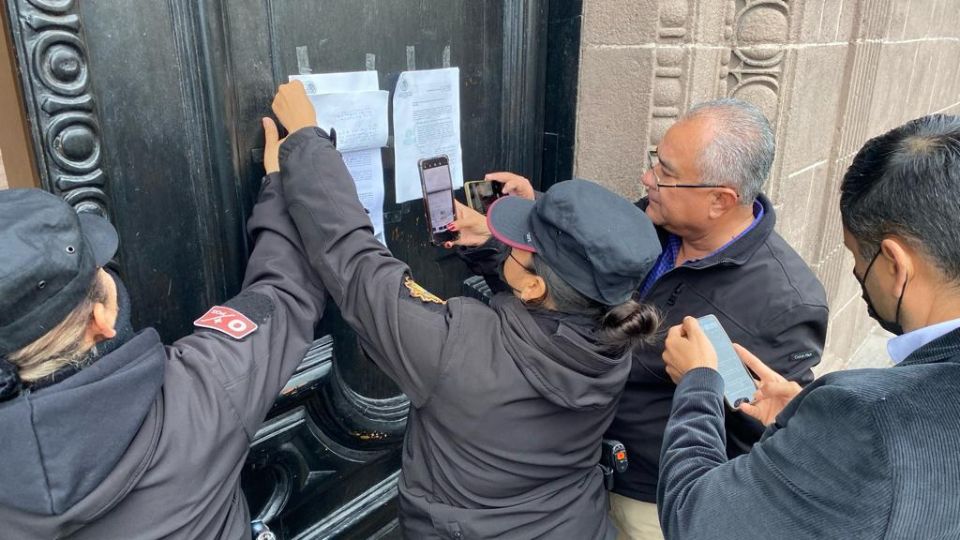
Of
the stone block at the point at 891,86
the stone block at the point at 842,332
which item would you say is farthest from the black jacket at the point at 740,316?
the stone block at the point at 842,332

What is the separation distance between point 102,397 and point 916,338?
3.83 ft

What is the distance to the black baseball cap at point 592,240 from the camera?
125 centimetres

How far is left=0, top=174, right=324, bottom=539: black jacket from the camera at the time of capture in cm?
85

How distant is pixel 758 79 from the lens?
2.17 meters

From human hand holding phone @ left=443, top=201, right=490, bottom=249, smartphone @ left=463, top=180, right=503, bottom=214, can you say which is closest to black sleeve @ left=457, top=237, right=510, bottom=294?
human hand holding phone @ left=443, top=201, right=490, bottom=249

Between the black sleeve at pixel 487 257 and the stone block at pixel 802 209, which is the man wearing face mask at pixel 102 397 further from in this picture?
the stone block at pixel 802 209

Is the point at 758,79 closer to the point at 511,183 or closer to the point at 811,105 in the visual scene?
the point at 811,105

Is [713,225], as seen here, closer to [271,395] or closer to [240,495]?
[271,395]

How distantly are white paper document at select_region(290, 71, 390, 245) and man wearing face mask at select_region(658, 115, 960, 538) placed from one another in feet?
3.13

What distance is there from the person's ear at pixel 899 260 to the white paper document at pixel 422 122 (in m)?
1.15

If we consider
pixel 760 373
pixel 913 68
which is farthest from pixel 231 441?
pixel 913 68

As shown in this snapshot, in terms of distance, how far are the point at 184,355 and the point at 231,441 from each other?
6.3 inches

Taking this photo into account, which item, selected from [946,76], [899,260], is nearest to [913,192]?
[899,260]

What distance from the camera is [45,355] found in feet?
2.89
